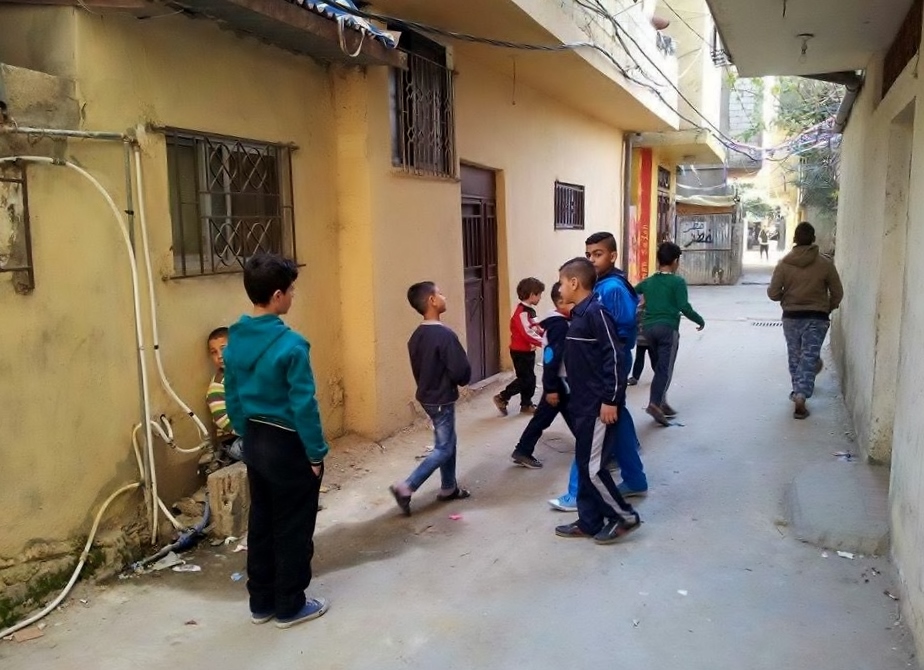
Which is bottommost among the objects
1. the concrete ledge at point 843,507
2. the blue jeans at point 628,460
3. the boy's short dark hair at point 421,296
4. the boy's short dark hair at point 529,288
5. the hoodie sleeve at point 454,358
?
the concrete ledge at point 843,507

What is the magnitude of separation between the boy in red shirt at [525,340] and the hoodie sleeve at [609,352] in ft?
9.00

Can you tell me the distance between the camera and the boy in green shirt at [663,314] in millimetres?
6777

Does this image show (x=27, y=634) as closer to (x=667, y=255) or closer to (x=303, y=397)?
(x=303, y=397)

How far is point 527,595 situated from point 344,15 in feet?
12.5

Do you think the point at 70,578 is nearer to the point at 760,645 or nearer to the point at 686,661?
the point at 686,661

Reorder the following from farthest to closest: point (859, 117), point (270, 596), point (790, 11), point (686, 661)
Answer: point (859, 117) → point (790, 11) → point (270, 596) → point (686, 661)

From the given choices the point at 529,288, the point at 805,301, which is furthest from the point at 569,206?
the point at 805,301

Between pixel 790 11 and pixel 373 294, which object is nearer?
pixel 790 11

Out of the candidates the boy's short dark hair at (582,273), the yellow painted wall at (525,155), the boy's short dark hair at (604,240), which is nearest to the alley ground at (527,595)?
the boy's short dark hair at (582,273)

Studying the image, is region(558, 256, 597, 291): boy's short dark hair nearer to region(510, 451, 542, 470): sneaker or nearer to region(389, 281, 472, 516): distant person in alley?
region(389, 281, 472, 516): distant person in alley

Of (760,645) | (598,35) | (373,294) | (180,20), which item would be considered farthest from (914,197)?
(598,35)

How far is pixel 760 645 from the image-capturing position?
330 centimetres

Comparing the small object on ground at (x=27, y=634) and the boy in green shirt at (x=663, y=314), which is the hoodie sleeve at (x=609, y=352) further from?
the small object on ground at (x=27, y=634)

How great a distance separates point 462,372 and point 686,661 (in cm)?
217
